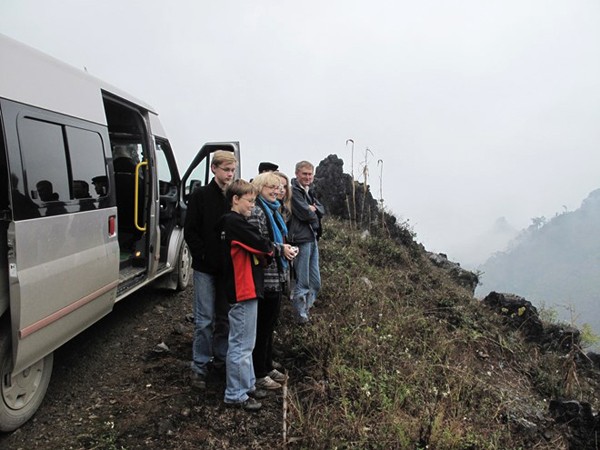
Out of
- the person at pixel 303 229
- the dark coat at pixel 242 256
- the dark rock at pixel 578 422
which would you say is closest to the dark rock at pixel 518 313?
the dark rock at pixel 578 422

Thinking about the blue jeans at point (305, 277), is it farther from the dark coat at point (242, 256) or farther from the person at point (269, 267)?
the dark coat at point (242, 256)

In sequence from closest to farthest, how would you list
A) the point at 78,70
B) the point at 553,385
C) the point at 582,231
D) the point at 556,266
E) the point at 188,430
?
the point at 188,430 < the point at 78,70 < the point at 553,385 < the point at 556,266 < the point at 582,231

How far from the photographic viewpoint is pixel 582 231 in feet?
382

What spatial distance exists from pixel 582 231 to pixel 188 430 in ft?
460

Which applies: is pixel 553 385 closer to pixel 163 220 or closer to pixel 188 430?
pixel 188 430

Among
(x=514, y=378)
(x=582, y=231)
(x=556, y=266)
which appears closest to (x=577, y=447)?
(x=514, y=378)

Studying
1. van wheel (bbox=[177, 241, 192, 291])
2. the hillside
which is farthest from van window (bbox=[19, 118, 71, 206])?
van wheel (bbox=[177, 241, 192, 291])

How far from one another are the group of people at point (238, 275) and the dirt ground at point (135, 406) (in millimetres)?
169

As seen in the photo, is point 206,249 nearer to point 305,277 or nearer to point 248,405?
point 248,405

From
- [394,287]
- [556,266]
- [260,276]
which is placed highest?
[260,276]

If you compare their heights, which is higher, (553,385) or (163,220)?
(163,220)

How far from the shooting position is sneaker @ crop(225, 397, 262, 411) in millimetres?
2971

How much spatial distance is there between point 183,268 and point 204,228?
277 centimetres

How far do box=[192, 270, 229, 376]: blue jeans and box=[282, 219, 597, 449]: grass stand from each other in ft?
2.63
